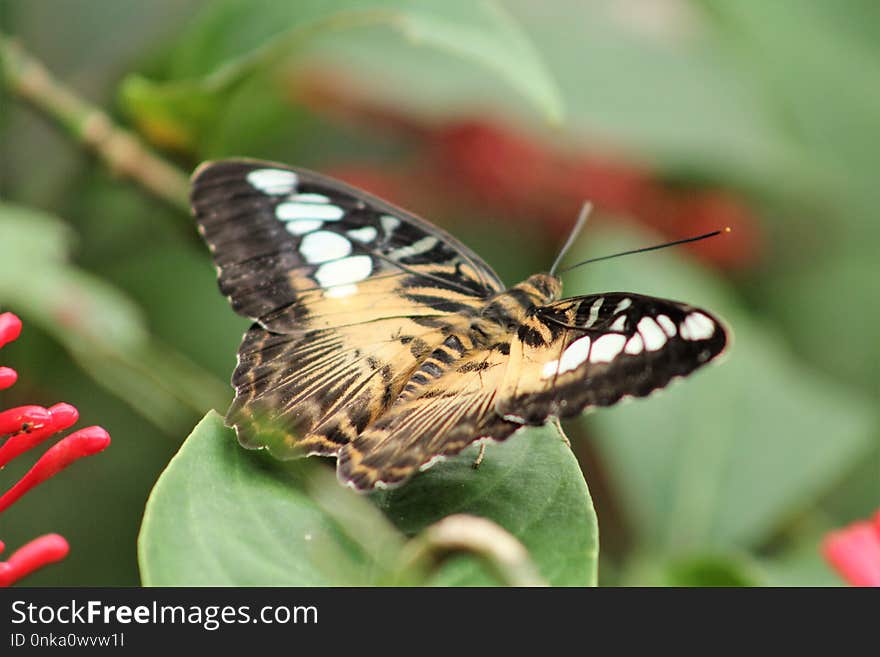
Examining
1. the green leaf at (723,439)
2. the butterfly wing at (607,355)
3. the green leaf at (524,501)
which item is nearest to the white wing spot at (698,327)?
the butterfly wing at (607,355)

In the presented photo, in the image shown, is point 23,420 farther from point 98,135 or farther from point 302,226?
point 98,135

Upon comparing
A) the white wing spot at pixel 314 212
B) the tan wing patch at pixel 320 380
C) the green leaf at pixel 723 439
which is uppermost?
the white wing spot at pixel 314 212

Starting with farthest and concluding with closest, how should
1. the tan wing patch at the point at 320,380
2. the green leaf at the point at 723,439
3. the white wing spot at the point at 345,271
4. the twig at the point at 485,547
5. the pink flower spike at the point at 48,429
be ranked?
the green leaf at the point at 723,439 < the white wing spot at the point at 345,271 < the tan wing patch at the point at 320,380 < the pink flower spike at the point at 48,429 < the twig at the point at 485,547

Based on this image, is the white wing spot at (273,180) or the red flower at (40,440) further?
the white wing spot at (273,180)

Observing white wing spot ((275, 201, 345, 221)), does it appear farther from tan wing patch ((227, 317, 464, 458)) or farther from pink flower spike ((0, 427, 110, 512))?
pink flower spike ((0, 427, 110, 512))

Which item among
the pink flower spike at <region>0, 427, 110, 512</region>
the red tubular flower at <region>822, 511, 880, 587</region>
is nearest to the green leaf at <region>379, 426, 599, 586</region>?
the pink flower spike at <region>0, 427, 110, 512</region>

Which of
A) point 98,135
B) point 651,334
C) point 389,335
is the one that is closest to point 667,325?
point 651,334

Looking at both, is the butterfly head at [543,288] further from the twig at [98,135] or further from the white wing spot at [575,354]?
the twig at [98,135]

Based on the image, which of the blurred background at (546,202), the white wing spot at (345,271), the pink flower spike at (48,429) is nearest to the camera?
the pink flower spike at (48,429)
